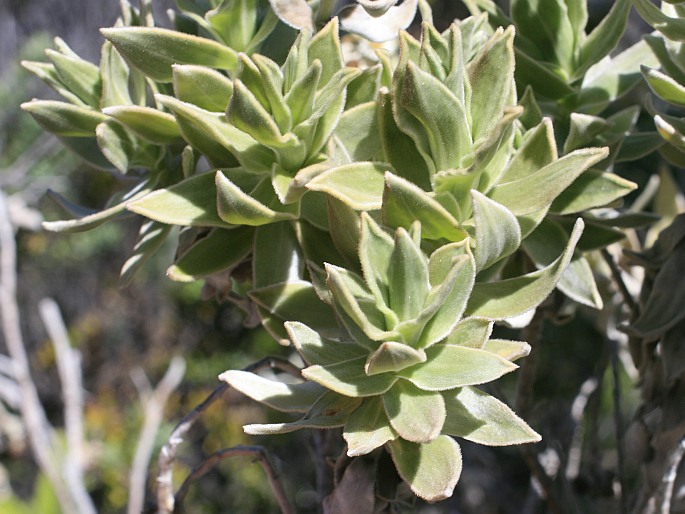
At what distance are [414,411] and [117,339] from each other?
265 centimetres

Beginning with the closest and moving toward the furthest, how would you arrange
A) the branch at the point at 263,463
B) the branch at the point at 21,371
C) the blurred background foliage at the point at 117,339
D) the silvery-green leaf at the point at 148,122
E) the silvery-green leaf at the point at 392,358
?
the silvery-green leaf at the point at 392,358
the silvery-green leaf at the point at 148,122
the branch at the point at 263,463
the branch at the point at 21,371
the blurred background foliage at the point at 117,339

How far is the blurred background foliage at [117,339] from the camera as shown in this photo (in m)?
1.80

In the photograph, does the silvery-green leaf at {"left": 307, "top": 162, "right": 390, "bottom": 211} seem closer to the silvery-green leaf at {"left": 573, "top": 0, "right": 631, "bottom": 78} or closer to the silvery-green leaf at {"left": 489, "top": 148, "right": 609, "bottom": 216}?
the silvery-green leaf at {"left": 489, "top": 148, "right": 609, "bottom": 216}

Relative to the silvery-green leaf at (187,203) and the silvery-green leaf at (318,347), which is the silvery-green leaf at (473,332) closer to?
the silvery-green leaf at (318,347)

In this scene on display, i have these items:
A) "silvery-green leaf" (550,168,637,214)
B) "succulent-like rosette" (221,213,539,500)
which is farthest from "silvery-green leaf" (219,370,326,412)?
"silvery-green leaf" (550,168,637,214)

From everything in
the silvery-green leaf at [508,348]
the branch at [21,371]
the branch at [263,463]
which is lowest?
the branch at [21,371]

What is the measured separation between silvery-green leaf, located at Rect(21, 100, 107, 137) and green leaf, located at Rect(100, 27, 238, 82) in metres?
0.07

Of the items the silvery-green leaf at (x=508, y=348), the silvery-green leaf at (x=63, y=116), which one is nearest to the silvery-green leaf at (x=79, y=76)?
the silvery-green leaf at (x=63, y=116)

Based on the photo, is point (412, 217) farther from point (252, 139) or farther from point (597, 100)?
point (597, 100)

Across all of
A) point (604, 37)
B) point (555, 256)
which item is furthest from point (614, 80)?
point (555, 256)

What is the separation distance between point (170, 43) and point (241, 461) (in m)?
2.01

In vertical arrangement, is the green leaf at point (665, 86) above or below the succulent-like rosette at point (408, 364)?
above

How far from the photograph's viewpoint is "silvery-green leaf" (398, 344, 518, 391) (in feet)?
1.30

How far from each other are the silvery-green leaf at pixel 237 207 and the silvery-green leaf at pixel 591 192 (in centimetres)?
20
